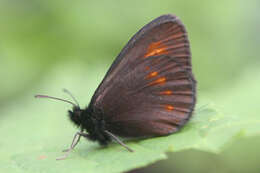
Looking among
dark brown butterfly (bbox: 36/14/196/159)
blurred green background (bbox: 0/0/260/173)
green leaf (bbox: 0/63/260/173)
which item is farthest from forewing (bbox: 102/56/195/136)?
blurred green background (bbox: 0/0/260/173)

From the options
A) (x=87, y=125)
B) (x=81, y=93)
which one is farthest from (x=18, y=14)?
(x=87, y=125)

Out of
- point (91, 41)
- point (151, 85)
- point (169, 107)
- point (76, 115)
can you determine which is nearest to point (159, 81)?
point (151, 85)

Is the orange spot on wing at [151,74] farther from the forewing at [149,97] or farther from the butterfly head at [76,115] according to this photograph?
the butterfly head at [76,115]

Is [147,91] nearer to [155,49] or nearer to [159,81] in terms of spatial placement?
[159,81]

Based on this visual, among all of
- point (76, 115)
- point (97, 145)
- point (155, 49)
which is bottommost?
point (97, 145)

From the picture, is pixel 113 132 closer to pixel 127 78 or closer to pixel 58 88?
pixel 127 78

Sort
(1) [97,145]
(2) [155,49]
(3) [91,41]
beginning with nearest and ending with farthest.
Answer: (2) [155,49] < (1) [97,145] < (3) [91,41]
